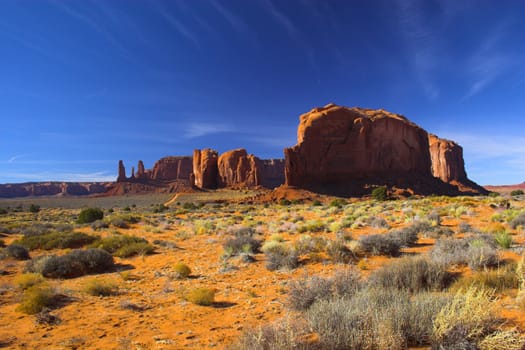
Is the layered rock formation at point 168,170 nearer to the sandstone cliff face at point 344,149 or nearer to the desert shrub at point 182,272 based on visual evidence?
the sandstone cliff face at point 344,149

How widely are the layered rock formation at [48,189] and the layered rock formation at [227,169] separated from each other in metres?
85.5

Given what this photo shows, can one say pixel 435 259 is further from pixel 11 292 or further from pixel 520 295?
pixel 11 292

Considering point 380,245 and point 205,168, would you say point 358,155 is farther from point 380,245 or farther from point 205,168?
point 205,168

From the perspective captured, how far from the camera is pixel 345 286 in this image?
459 cm

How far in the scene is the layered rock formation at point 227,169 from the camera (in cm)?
8912

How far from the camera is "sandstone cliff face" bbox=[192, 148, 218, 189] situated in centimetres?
9106

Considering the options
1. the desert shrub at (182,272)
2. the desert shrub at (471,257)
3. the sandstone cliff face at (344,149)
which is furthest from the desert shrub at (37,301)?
the sandstone cliff face at (344,149)

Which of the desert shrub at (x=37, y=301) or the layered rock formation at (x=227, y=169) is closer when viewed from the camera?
the desert shrub at (x=37, y=301)

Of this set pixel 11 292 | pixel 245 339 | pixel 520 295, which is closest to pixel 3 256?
pixel 11 292

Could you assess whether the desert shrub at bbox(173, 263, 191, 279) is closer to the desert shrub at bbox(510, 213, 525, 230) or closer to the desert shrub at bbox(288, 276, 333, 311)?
the desert shrub at bbox(288, 276, 333, 311)

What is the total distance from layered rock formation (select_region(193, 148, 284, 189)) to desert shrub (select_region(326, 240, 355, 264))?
3030 inches

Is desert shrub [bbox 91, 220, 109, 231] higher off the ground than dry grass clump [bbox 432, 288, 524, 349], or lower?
lower

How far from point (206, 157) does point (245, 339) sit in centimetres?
9323

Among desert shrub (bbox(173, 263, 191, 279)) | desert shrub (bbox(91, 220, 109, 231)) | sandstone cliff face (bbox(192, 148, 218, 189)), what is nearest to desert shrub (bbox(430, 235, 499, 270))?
desert shrub (bbox(173, 263, 191, 279))
